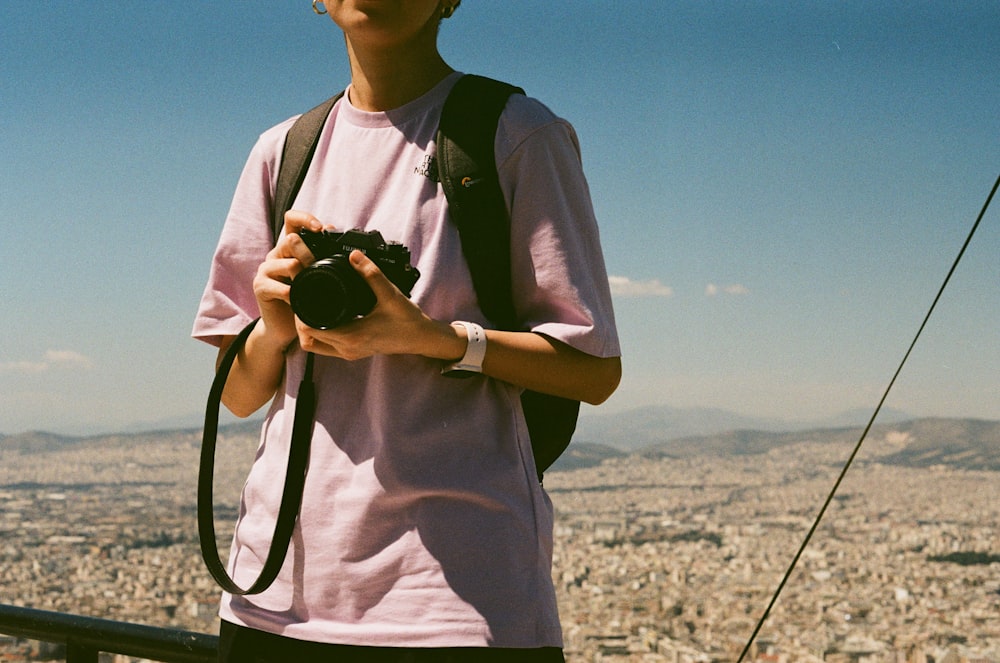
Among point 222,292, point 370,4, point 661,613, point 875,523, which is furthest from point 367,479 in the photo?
point 875,523

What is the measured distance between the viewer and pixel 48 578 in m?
22.2

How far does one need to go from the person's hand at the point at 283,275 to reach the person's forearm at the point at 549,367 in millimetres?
200

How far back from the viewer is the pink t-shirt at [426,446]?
92 centimetres

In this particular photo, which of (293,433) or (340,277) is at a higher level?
(340,277)

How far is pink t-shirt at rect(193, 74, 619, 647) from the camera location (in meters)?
0.92

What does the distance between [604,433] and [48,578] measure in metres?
28.7

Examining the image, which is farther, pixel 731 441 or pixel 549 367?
pixel 731 441

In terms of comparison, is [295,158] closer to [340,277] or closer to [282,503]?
[340,277]

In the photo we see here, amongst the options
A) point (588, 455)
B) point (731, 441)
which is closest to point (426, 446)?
point (588, 455)

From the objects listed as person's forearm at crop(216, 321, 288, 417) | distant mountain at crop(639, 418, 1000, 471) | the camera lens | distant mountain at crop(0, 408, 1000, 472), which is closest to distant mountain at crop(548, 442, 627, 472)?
distant mountain at crop(0, 408, 1000, 472)

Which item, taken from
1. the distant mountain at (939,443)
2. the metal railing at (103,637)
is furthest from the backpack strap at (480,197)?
the distant mountain at (939,443)

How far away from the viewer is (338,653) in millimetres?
927

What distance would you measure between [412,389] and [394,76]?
371 millimetres

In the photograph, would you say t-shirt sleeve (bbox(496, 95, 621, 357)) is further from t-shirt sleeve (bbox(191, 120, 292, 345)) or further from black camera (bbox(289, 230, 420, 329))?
t-shirt sleeve (bbox(191, 120, 292, 345))
